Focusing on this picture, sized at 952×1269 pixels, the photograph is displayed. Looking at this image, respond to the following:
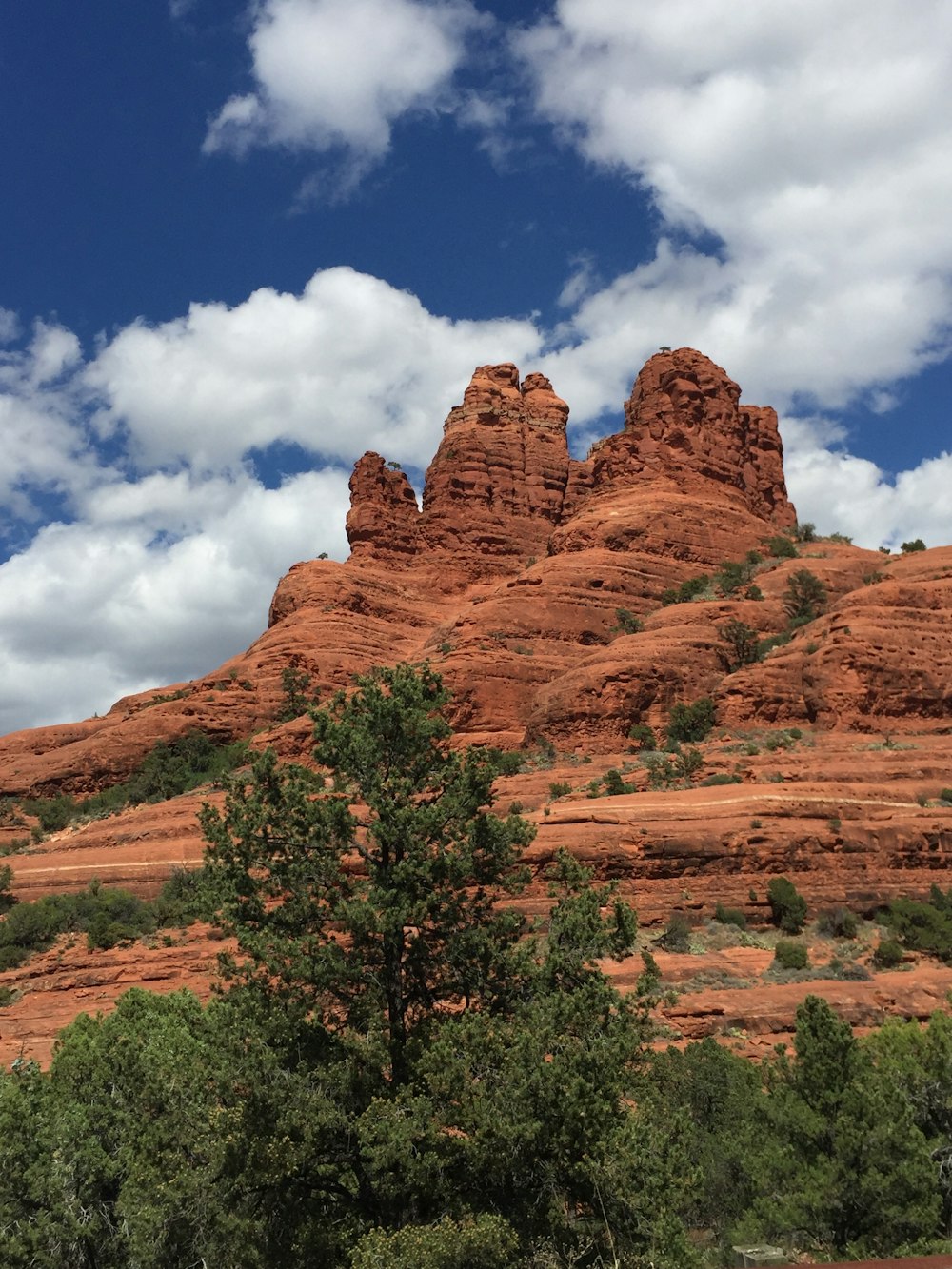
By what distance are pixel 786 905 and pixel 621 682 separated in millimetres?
19019

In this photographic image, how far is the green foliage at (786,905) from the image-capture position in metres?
28.7

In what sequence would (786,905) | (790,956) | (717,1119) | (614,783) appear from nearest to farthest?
(717,1119), (790,956), (786,905), (614,783)

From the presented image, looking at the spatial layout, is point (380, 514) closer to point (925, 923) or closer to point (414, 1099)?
point (925, 923)

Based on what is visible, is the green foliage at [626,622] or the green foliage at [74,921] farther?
the green foliage at [626,622]

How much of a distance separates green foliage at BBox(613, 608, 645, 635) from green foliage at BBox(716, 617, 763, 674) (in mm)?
6950

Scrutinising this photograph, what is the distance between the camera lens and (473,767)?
1297 centimetres

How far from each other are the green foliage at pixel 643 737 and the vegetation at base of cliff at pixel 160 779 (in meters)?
21.0

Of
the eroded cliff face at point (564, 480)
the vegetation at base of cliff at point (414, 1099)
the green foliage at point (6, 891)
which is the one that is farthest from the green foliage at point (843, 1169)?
the eroded cliff face at point (564, 480)

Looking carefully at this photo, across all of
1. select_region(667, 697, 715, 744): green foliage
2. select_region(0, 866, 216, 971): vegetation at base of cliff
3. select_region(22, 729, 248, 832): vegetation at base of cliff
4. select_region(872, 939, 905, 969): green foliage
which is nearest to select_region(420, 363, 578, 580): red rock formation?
select_region(22, 729, 248, 832): vegetation at base of cliff

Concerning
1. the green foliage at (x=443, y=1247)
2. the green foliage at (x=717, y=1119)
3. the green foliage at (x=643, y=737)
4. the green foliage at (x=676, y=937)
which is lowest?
the green foliage at (x=717, y=1119)

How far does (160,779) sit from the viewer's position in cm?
5528

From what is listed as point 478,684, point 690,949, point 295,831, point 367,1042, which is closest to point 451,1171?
point 367,1042

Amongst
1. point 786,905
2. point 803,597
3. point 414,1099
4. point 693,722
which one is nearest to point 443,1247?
Answer: point 414,1099

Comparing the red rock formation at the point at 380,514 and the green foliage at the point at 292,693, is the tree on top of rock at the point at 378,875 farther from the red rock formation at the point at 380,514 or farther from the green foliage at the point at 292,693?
Result: the red rock formation at the point at 380,514
